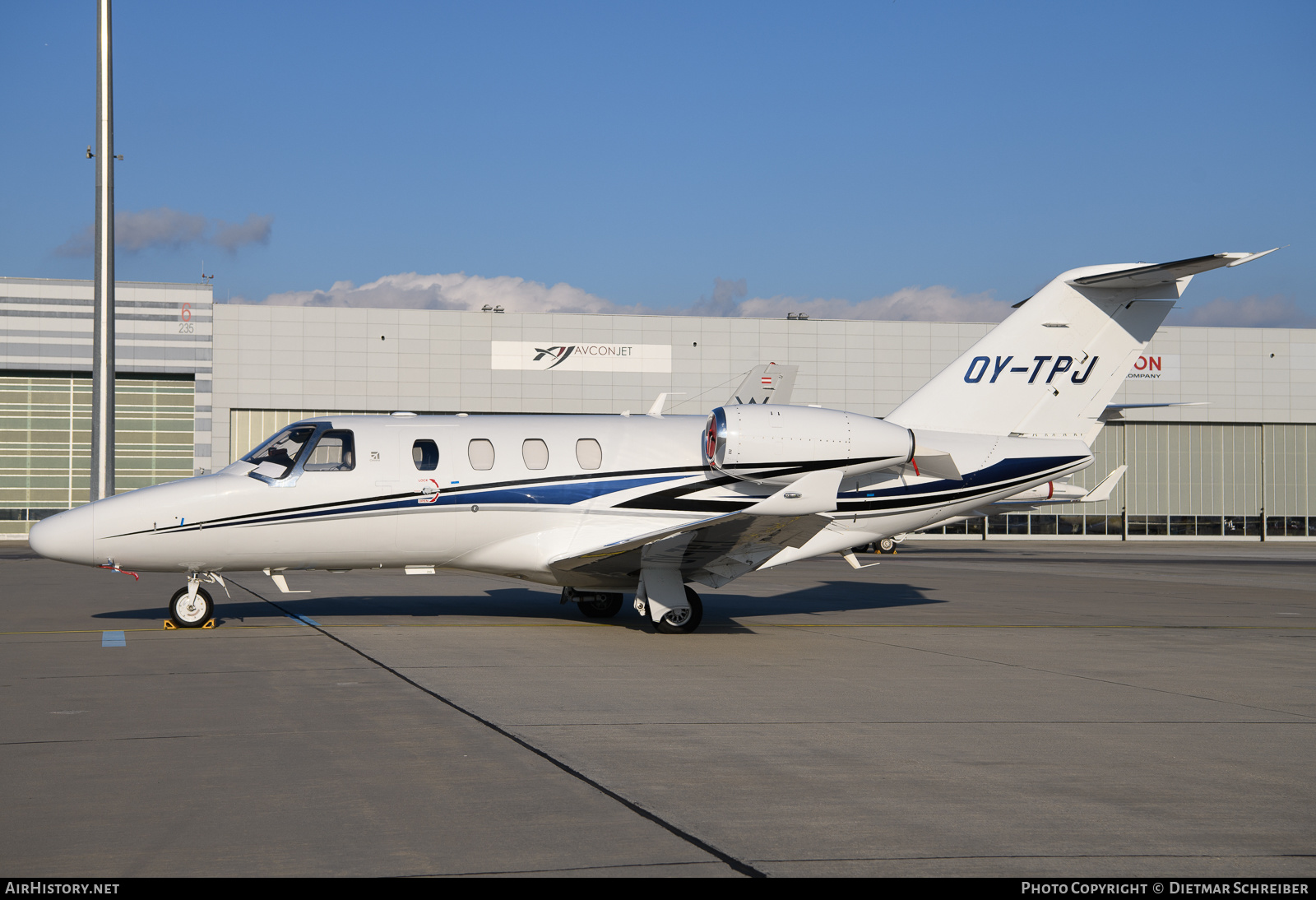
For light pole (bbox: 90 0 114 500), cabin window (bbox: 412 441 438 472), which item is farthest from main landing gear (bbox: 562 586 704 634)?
light pole (bbox: 90 0 114 500)

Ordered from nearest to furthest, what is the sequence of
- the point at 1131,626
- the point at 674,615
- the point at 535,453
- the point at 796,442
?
the point at 796,442 → the point at 674,615 → the point at 535,453 → the point at 1131,626

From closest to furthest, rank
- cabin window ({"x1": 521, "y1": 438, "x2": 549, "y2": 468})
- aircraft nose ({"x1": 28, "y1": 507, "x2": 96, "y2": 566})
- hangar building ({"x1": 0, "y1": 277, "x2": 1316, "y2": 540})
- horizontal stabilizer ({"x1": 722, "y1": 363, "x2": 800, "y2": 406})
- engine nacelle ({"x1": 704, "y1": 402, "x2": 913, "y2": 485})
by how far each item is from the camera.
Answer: aircraft nose ({"x1": 28, "y1": 507, "x2": 96, "y2": 566}), engine nacelle ({"x1": 704, "y1": 402, "x2": 913, "y2": 485}), cabin window ({"x1": 521, "y1": 438, "x2": 549, "y2": 468}), horizontal stabilizer ({"x1": 722, "y1": 363, "x2": 800, "y2": 406}), hangar building ({"x1": 0, "y1": 277, "x2": 1316, "y2": 540})

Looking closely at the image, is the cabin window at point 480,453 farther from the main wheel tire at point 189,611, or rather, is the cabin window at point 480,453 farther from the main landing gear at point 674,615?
the main wheel tire at point 189,611

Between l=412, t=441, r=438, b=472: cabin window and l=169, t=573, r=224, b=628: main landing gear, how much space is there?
326cm

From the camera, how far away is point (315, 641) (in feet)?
42.7

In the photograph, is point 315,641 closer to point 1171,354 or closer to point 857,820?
point 857,820

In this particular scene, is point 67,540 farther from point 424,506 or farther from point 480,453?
point 480,453

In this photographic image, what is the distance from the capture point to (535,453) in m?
15.2

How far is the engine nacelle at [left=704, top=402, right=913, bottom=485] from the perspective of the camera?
1391 cm

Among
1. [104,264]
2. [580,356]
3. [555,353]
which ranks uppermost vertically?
[555,353]

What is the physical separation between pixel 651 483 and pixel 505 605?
4400mm

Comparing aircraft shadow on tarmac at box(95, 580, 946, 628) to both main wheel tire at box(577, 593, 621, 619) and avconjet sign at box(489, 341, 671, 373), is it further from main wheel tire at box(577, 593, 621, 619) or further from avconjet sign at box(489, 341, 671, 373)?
avconjet sign at box(489, 341, 671, 373)

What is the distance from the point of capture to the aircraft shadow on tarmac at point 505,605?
54.0 ft

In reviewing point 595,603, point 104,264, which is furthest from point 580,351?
point 595,603
